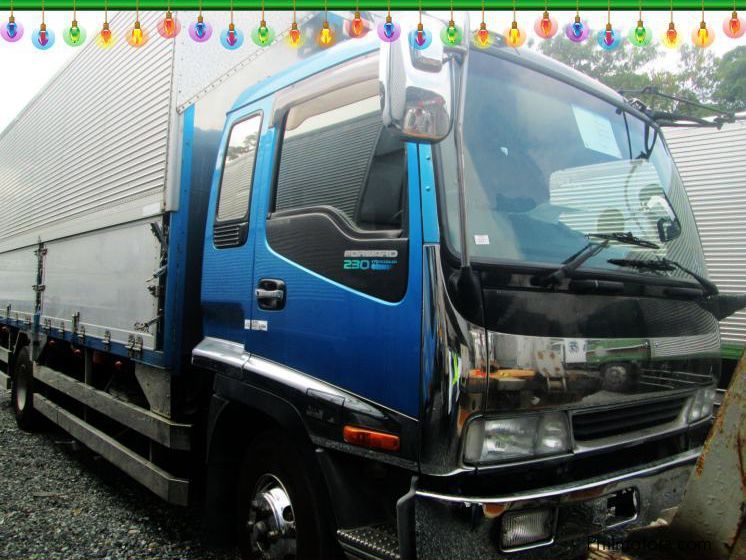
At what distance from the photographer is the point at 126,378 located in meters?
4.45

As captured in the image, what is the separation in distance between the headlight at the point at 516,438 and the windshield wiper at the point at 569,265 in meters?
0.46

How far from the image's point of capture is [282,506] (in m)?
2.66

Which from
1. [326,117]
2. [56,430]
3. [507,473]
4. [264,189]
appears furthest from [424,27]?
[56,430]

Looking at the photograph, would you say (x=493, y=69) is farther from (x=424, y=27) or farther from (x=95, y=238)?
(x=95, y=238)

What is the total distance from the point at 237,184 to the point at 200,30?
0.86 m

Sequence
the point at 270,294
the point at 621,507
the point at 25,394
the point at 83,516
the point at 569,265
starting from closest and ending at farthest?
1. the point at 569,265
2. the point at 621,507
3. the point at 270,294
4. the point at 83,516
5. the point at 25,394

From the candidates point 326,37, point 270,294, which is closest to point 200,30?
point 326,37

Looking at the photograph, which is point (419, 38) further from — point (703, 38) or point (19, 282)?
point (19, 282)

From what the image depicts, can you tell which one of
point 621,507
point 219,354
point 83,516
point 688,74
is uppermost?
point 688,74

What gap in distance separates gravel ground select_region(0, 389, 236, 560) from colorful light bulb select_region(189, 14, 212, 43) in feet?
9.04

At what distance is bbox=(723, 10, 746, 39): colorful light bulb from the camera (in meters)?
2.32

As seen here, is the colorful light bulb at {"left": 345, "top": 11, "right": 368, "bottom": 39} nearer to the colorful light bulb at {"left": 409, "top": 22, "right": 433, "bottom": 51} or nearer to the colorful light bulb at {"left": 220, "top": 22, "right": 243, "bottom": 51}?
the colorful light bulb at {"left": 220, "top": 22, "right": 243, "bottom": 51}

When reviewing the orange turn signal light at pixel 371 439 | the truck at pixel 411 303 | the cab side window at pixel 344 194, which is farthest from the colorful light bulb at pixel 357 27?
the orange turn signal light at pixel 371 439

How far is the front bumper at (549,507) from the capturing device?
1917 millimetres
